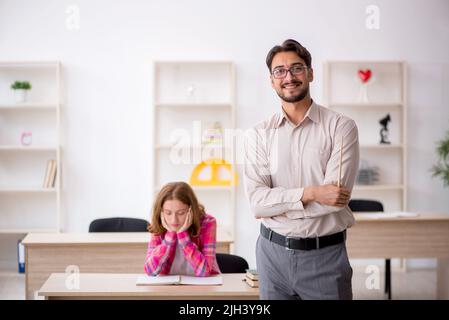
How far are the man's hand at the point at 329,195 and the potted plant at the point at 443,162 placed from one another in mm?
3292

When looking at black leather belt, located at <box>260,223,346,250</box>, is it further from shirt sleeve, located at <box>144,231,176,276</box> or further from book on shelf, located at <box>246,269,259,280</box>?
shirt sleeve, located at <box>144,231,176,276</box>

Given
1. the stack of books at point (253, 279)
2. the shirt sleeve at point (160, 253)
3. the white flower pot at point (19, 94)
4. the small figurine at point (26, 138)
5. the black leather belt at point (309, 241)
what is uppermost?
the white flower pot at point (19, 94)

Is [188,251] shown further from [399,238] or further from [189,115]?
[189,115]

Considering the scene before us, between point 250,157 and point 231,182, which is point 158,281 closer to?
point 250,157

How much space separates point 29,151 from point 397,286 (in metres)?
3.10

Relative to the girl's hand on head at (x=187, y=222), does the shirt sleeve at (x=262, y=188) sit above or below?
above

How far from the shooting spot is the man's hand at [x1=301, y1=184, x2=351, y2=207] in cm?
189

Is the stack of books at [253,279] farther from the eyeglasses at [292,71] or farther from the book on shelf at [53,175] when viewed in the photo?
the book on shelf at [53,175]

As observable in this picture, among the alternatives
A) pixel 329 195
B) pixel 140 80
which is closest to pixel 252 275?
pixel 329 195

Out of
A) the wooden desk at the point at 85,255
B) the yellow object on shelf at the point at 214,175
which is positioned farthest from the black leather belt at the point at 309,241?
the yellow object on shelf at the point at 214,175

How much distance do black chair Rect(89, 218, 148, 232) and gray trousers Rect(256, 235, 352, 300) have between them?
206 centimetres

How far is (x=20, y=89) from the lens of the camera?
5.04 metres

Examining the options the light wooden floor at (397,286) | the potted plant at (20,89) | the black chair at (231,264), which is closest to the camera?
the black chair at (231,264)

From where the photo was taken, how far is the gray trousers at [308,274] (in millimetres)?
1932
